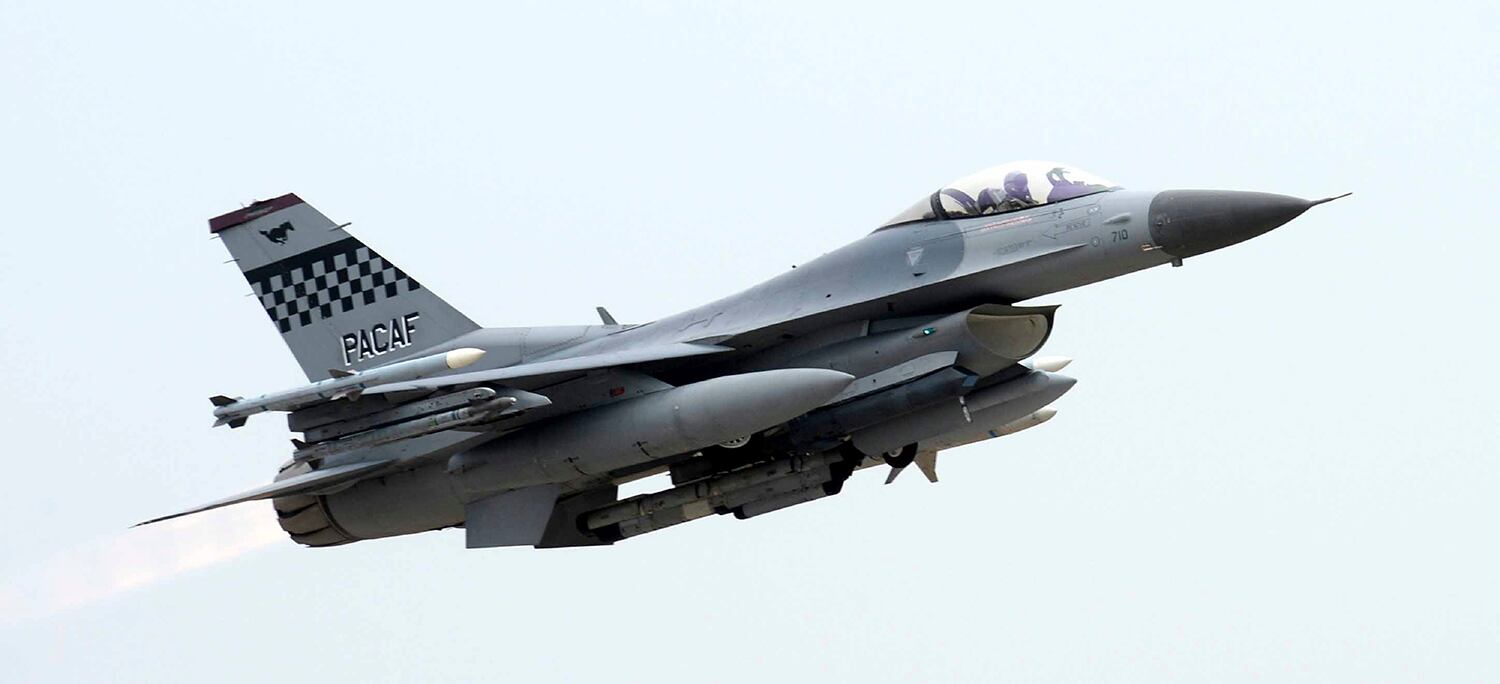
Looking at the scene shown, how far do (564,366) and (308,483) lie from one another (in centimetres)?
271

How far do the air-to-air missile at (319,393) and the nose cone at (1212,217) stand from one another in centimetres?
525

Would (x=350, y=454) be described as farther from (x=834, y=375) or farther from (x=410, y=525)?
(x=834, y=375)

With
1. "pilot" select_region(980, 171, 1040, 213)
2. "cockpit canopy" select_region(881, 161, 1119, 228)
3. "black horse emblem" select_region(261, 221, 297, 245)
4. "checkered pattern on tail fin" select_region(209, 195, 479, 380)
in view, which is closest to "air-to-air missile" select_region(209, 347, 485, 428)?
"checkered pattern on tail fin" select_region(209, 195, 479, 380)

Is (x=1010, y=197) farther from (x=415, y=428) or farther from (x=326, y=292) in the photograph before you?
(x=326, y=292)

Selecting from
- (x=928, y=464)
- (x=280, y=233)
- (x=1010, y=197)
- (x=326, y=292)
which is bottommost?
(x=928, y=464)

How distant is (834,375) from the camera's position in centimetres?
1717

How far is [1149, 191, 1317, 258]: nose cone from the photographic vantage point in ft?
56.1

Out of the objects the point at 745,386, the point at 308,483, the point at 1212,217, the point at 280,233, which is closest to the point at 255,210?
the point at 280,233

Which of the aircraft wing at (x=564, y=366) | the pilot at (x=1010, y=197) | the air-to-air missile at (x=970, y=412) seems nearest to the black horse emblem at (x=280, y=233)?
the aircraft wing at (x=564, y=366)

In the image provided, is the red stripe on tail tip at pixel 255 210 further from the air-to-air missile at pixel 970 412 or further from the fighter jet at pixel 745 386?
the air-to-air missile at pixel 970 412

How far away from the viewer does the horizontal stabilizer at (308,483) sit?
1948 centimetres

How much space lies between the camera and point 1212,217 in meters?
17.2

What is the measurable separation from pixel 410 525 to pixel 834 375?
15.7ft

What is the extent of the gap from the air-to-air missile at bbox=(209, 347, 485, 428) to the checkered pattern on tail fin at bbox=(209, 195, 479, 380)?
7.32 feet
